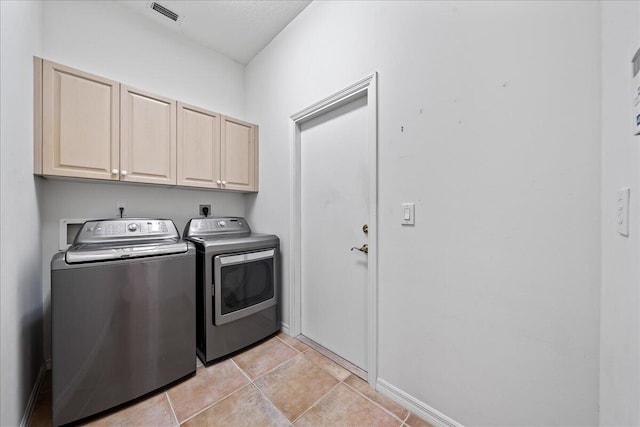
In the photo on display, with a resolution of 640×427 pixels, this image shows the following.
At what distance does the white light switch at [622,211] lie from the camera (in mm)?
654

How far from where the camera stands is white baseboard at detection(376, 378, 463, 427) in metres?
1.23

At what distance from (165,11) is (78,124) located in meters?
1.26

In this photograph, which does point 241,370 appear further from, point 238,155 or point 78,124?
point 78,124

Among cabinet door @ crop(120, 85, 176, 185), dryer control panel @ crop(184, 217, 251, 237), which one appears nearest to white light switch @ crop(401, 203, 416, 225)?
dryer control panel @ crop(184, 217, 251, 237)

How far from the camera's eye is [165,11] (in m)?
2.03

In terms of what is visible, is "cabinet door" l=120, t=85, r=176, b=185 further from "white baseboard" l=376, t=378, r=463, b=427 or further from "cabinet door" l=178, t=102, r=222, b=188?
"white baseboard" l=376, t=378, r=463, b=427

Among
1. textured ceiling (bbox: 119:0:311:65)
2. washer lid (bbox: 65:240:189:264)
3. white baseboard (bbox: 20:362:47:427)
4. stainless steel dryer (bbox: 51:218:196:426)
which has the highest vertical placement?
textured ceiling (bbox: 119:0:311:65)

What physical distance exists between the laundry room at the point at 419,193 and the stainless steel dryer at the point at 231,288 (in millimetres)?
98

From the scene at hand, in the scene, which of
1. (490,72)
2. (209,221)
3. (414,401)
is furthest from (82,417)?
(490,72)

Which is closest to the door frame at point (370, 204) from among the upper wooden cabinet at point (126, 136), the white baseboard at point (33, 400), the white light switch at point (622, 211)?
the upper wooden cabinet at point (126, 136)

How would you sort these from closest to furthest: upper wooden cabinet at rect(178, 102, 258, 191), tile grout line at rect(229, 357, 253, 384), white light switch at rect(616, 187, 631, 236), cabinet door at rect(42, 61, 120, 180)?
white light switch at rect(616, 187, 631, 236)
cabinet door at rect(42, 61, 120, 180)
tile grout line at rect(229, 357, 253, 384)
upper wooden cabinet at rect(178, 102, 258, 191)

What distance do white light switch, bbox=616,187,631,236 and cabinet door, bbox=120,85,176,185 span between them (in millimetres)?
2471

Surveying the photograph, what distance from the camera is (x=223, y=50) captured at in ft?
8.16

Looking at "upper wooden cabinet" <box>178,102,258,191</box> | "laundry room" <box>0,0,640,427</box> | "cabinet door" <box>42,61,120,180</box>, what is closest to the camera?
"laundry room" <box>0,0,640,427</box>
